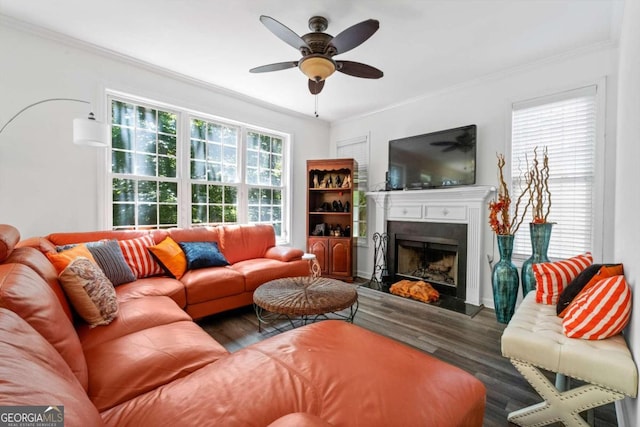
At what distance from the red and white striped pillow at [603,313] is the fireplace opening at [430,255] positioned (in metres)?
1.96

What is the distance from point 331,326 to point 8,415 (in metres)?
1.24

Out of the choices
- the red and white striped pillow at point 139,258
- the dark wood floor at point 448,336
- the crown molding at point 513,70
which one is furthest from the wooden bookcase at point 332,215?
the red and white striped pillow at point 139,258

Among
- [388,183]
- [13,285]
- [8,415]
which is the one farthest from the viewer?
[388,183]

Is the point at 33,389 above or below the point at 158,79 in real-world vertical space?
below

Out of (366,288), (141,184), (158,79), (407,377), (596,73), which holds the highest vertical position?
(158,79)

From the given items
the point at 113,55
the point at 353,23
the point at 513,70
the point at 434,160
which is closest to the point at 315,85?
the point at 353,23

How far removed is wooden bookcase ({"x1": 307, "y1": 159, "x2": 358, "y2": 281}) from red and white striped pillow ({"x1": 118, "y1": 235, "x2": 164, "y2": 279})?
7.79 ft

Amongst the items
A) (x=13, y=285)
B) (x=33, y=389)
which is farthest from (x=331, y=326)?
(x=13, y=285)

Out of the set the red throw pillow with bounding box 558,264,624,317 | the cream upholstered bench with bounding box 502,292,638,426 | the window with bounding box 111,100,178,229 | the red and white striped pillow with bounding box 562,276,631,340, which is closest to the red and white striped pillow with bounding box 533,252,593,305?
the red throw pillow with bounding box 558,264,624,317

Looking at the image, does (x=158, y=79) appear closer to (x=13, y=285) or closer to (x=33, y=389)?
(x=13, y=285)

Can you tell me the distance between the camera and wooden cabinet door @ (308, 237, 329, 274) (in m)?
4.40

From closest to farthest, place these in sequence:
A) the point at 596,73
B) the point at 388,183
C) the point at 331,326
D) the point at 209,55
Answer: the point at 331,326
the point at 596,73
the point at 209,55
the point at 388,183

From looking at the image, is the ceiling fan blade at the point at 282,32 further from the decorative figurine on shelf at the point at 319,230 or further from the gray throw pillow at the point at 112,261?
the decorative figurine on shelf at the point at 319,230

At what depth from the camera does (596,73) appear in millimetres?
2633
